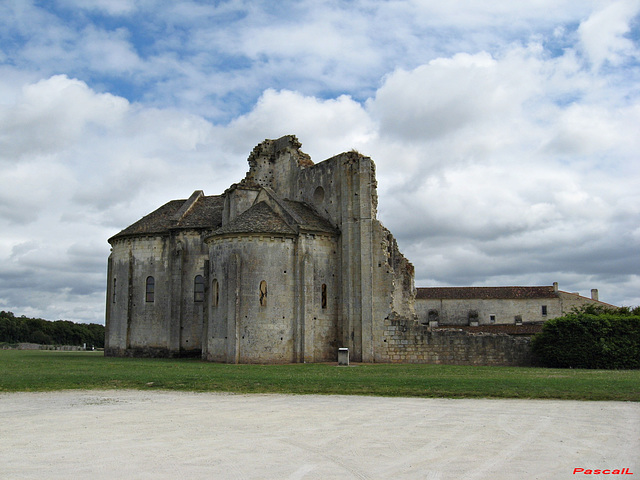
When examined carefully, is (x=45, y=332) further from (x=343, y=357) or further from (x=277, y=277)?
(x=343, y=357)

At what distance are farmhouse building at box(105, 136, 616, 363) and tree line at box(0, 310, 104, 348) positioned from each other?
2753 inches

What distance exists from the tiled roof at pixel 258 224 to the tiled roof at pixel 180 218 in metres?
6.26

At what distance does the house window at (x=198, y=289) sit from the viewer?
40.9 metres

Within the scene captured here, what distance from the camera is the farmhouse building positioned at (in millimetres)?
33906

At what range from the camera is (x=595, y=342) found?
Answer: 1230 inches

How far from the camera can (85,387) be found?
19.7 m

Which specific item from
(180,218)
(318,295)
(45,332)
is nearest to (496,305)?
(318,295)

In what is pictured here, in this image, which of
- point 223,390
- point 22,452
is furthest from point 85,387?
point 22,452

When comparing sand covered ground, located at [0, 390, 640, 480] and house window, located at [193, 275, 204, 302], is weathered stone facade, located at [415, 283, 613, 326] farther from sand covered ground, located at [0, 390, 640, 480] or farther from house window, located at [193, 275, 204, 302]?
sand covered ground, located at [0, 390, 640, 480]

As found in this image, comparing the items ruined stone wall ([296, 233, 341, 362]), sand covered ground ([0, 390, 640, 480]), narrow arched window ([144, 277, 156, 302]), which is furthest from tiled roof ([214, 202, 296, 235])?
sand covered ground ([0, 390, 640, 480])

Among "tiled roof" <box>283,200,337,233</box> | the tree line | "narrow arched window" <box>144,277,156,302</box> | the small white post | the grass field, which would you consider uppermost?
"tiled roof" <box>283,200,337,233</box>

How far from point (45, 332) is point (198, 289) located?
252 ft

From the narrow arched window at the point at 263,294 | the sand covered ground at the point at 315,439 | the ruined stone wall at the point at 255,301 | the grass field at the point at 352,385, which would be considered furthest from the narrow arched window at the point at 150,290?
the sand covered ground at the point at 315,439

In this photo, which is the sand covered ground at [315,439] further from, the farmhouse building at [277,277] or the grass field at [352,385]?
the farmhouse building at [277,277]
